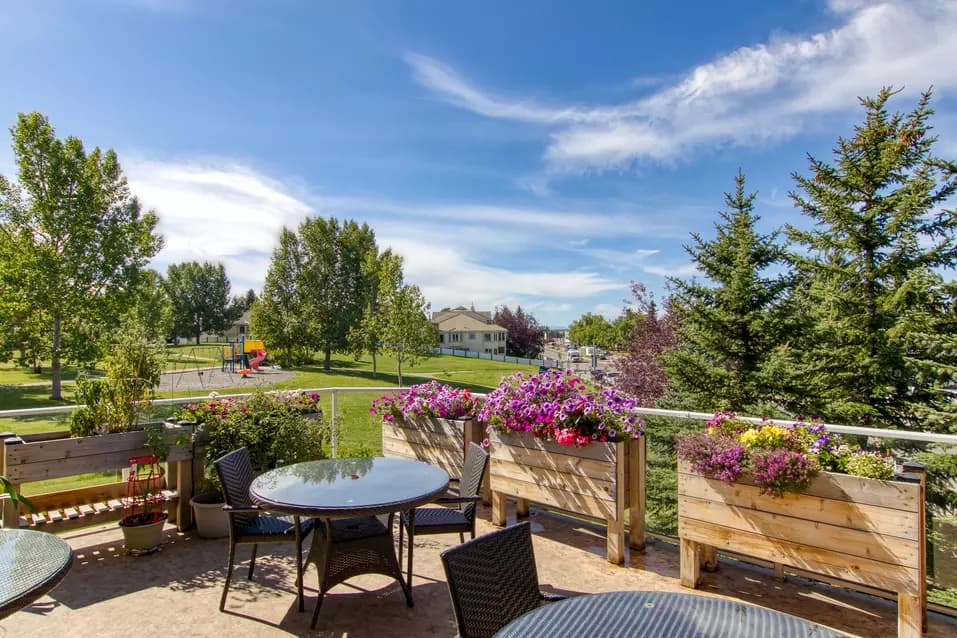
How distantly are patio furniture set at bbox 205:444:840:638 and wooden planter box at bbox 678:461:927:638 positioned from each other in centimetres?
135

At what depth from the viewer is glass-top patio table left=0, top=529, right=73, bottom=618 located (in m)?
1.46

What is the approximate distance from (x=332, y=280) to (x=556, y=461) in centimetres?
2929

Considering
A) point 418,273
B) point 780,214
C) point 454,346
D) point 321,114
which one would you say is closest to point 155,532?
point 321,114

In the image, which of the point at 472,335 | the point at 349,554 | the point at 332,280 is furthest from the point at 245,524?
the point at 472,335

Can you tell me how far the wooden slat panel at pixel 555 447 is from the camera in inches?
135

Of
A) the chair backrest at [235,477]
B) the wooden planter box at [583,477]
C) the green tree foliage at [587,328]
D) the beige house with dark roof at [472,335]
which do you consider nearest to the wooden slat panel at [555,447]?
→ the wooden planter box at [583,477]

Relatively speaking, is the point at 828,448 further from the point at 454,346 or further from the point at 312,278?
the point at 454,346

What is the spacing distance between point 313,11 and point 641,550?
6877 mm

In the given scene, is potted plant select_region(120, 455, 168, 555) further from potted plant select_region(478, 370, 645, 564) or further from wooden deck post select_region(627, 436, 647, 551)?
wooden deck post select_region(627, 436, 647, 551)

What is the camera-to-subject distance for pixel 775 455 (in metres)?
2.69

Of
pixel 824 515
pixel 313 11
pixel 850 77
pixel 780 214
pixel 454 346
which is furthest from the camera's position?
pixel 454 346

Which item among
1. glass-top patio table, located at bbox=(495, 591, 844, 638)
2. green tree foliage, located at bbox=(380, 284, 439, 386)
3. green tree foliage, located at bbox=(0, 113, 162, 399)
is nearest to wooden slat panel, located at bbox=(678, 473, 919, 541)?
glass-top patio table, located at bbox=(495, 591, 844, 638)

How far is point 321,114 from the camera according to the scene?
8.74 meters

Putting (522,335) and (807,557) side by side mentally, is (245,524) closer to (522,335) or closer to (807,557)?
(807,557)
